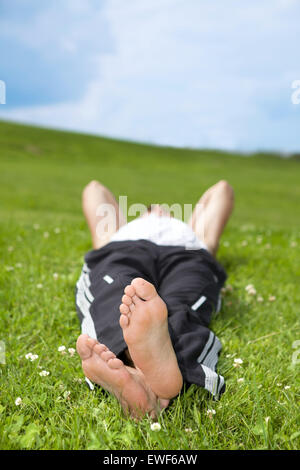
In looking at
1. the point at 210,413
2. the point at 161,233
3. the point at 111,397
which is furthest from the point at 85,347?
the point at 161,233

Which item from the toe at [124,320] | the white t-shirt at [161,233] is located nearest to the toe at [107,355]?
the toe at [124,320]

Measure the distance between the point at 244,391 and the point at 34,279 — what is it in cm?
218

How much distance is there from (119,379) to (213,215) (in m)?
2.20

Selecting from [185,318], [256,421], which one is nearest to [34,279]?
[185,318]

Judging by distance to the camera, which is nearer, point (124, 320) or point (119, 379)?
point (119, 379)

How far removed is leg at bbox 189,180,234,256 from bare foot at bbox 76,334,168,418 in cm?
186

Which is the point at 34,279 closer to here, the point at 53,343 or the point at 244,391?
the point at 53,343

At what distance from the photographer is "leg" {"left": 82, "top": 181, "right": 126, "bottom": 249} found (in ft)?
12.4

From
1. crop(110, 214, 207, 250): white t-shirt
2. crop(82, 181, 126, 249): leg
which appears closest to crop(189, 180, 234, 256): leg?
crop(110, 214, 207, 250): white t-shirt

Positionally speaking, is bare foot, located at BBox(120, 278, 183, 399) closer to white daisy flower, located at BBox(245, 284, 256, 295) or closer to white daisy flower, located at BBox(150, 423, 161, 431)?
white daisy flower, located at BBox(150, 423, 161, 431)

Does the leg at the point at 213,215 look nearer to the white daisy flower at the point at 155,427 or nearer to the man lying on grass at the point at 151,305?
the man lying on grass at the point at 151,305

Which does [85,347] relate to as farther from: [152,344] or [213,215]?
[213,215]

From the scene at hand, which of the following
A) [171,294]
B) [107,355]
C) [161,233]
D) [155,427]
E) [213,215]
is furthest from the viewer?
[213,215]

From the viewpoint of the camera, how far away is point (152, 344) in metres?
2.01
